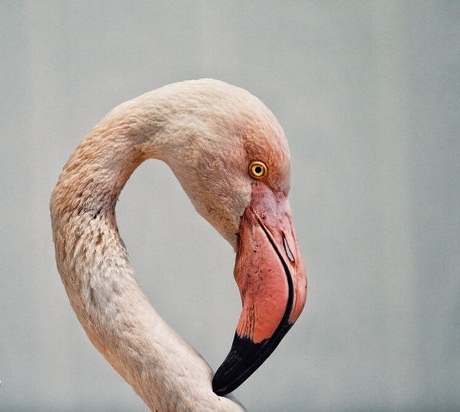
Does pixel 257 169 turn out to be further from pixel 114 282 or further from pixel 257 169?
pixel 114 282

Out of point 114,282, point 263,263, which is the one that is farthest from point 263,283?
point 114,282

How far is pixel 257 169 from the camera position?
1345mm

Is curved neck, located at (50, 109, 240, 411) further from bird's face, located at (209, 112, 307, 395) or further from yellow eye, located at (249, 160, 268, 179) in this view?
yellow eye, located at (249, 160, 268, 179)

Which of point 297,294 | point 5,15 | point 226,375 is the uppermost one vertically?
point 5,15

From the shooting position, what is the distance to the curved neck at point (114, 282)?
1351mm

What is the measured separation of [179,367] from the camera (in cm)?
135

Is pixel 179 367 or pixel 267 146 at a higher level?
pixel 267 146

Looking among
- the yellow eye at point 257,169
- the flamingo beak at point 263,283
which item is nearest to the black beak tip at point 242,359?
the flamingo beak at point 263,283

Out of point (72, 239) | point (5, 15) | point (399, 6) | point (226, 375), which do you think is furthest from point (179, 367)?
point (399, 6)

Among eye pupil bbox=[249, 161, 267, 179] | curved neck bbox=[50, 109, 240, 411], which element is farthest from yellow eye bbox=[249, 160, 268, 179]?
curved neck bbox=[50, 109, 240, 411]

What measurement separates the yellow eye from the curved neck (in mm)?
203

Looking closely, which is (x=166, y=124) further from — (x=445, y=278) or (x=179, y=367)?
(x=445, y=278)

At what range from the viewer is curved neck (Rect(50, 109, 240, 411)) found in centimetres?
135

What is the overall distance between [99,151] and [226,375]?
522 millimetres
